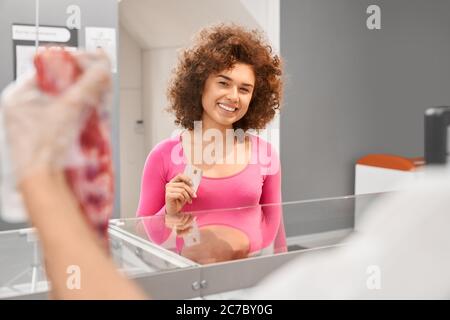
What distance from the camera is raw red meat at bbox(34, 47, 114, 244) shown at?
1.33 ft

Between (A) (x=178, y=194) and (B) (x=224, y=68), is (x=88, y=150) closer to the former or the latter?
(A) (x=178, y=194)

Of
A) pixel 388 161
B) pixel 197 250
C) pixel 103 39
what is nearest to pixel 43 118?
pixel 197 250

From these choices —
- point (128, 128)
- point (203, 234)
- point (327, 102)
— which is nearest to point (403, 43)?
point (327, 102)

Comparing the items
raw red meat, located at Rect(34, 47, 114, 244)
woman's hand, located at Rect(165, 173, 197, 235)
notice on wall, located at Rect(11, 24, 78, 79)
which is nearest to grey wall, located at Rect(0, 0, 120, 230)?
notice on wall, located at Rect(11, 24, 78, 79)

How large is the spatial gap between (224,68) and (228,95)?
0.11 metres

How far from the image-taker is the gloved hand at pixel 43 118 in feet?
1.23

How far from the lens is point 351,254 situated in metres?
0.53

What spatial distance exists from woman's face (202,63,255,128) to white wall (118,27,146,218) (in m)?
3.32

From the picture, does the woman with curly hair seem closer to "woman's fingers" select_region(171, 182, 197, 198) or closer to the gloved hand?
"woman's fingers" select_region(171, 182, 197, 198)

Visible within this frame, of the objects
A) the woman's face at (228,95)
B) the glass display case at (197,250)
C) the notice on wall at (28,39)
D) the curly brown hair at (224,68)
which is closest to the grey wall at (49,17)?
the notice on wall at (28,39)

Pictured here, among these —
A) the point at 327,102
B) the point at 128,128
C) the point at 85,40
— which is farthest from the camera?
the point at 128,128

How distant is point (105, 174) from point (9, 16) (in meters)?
2.64

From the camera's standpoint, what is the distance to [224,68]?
170cm
